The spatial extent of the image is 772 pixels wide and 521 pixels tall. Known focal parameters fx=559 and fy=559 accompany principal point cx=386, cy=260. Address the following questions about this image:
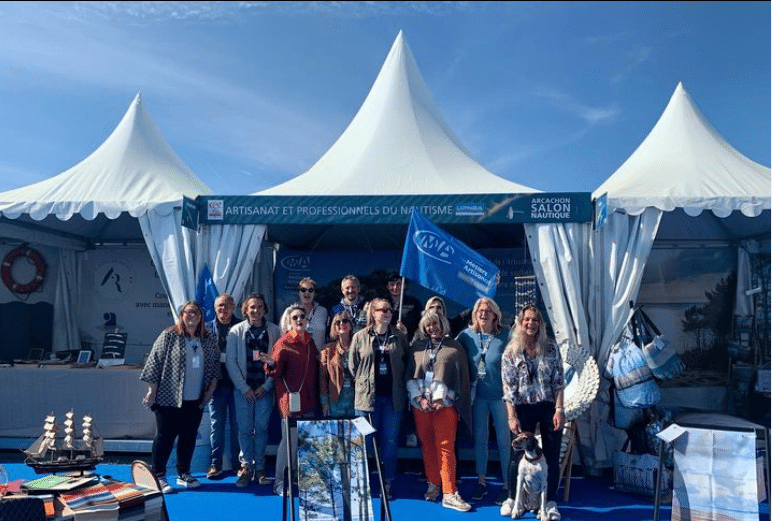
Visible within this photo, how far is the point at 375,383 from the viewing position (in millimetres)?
3820

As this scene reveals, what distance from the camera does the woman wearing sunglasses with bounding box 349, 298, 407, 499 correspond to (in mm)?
3818

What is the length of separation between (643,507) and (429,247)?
235 centimetres

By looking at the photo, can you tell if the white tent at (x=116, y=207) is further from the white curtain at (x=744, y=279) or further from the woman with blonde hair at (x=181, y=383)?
the white curtain at (x=744, y=279)

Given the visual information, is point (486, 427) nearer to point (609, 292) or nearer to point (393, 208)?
point (609, 292)

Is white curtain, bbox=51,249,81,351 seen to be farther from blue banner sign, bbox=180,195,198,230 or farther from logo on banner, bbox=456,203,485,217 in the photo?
logo on banner, bbox=456,203,485,217

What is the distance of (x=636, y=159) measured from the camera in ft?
19.5

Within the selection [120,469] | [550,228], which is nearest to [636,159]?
[550,228]

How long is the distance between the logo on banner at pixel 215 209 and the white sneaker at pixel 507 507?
3.20m

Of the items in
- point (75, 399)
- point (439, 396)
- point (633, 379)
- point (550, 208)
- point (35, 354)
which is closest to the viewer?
point (439, 396)

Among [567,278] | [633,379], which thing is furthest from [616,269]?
[633,379]

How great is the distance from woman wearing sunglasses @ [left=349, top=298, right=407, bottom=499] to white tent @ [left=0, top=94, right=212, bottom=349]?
1879 millimetres

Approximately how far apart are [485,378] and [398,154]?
2873 mm

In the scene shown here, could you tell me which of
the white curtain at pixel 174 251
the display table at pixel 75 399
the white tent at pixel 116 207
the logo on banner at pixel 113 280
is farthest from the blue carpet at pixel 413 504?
the logo on banner at pixel 113 280

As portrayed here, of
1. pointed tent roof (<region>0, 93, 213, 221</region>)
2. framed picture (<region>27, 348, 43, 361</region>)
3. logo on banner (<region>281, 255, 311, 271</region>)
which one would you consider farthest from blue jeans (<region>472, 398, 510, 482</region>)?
framed picture (<region>27, 348, 43, 361</region>)
